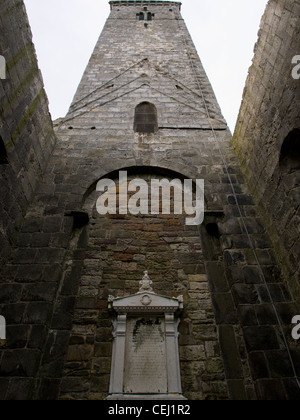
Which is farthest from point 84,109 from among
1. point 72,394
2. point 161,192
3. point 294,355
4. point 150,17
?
point 150,17

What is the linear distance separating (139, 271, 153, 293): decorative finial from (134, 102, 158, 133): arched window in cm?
383

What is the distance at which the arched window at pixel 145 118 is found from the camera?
21.9 ft

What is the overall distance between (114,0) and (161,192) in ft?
50.4

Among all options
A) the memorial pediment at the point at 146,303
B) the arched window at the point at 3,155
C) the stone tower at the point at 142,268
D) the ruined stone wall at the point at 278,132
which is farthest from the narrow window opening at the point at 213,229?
the arched window at the point at 3,155

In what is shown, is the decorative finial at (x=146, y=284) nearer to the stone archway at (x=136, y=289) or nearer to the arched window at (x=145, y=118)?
the stone archway at (x=136, y=289)

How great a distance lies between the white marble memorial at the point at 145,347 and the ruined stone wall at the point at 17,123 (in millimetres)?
1909

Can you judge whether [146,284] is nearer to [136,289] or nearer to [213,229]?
[136,289]

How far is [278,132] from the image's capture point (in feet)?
13.7

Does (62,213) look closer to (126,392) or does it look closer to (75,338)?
(75,338)

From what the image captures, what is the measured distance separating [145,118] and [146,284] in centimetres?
457

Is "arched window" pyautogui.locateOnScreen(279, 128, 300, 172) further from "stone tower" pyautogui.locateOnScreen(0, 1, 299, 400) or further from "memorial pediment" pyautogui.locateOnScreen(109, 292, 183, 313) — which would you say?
"memorial pediment" pyautogui.locateOnScreen(109, 292, 183, 313)

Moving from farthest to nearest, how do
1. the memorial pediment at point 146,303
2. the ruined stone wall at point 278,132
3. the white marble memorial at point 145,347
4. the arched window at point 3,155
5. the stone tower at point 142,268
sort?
the arched window at point 3,155, the ruined stone wall at point 278,132, the memorial pediment at point 146,303, the stone tower at point 142,268, the white marble memorial at point 145,347

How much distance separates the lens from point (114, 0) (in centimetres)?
1557

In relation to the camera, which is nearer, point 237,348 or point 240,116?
point 237,348
